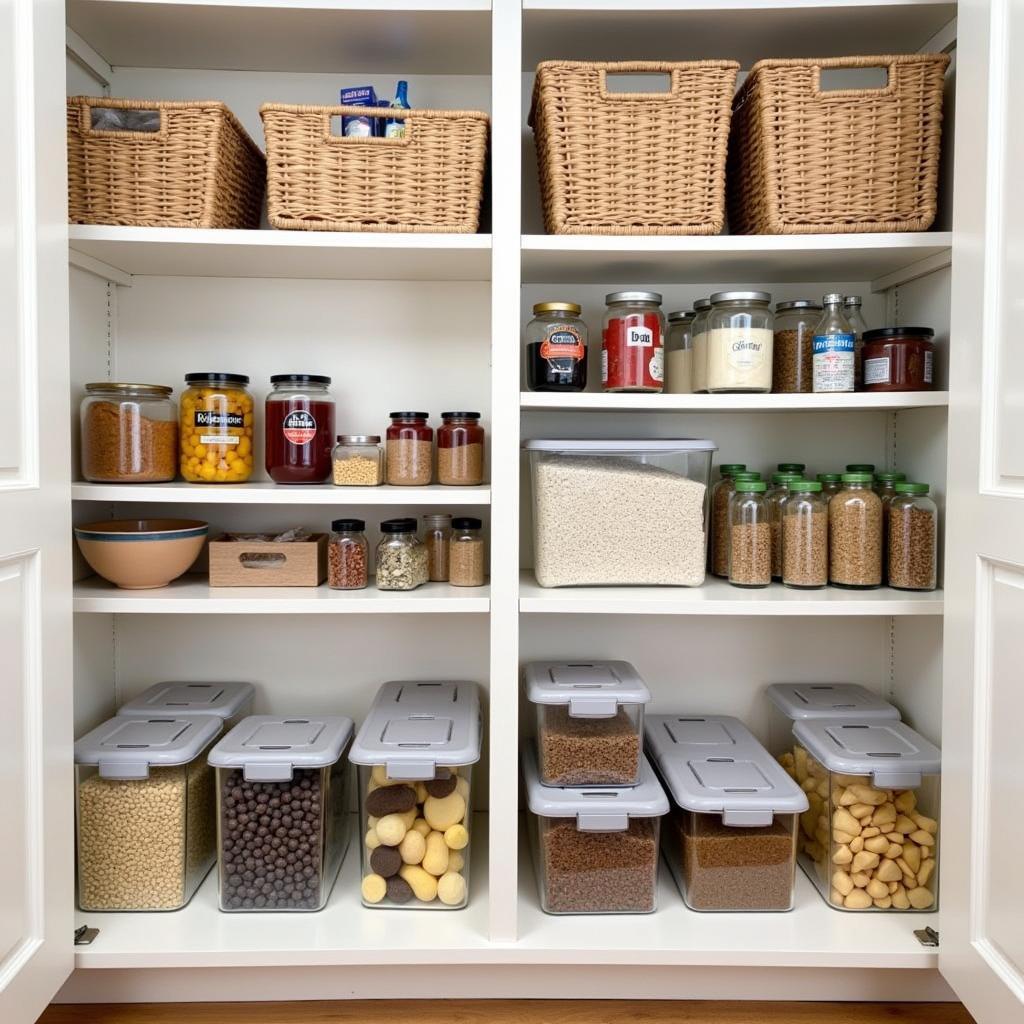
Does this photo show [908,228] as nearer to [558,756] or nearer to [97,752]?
[558,756]

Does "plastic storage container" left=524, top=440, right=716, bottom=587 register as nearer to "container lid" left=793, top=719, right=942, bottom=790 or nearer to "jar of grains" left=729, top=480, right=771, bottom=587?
"jar of grains" left=729, top=480, right=771, bottom=587

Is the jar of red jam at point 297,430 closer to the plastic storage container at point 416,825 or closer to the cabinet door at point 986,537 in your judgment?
the plastic storage container at point 416,825

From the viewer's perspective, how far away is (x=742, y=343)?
1.51 metres

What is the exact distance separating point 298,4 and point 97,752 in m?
1.45

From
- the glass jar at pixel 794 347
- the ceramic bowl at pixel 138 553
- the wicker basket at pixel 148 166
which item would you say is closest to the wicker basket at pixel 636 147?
the glass jar at pixel 794 347

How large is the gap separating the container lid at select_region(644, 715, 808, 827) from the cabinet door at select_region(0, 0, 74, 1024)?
1.10 m

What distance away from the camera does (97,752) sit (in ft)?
4.94

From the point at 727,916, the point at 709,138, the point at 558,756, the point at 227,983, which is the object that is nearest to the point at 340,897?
the point at 227,983

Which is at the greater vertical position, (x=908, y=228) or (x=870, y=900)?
(x=908, y=228)

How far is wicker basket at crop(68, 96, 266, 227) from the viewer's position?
4.82 feet

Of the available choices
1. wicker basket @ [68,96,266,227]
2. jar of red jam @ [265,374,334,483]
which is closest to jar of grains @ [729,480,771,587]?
jar of red jam @ [265,374,334,483]

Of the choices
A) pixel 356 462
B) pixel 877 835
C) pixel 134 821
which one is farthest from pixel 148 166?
pixel 877 835

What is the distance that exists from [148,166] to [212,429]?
497 millimetres

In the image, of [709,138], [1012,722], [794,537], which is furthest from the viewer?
[794,537]
